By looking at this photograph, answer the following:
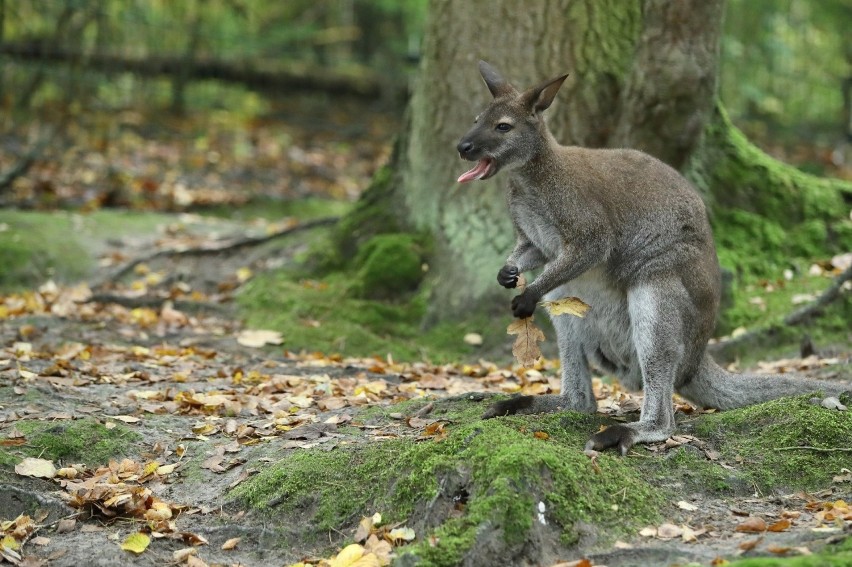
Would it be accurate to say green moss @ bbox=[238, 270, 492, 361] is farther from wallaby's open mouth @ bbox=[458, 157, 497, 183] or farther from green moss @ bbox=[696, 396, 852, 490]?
green moss @ bbox=[696, 396, 852, 490]

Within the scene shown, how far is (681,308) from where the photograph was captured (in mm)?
5766

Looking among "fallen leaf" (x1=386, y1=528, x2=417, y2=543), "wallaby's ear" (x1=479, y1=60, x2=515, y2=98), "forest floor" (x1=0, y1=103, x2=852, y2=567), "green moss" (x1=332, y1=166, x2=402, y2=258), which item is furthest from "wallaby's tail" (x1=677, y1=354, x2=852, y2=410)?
"green moss" (x1=332, y1=166, x2=402, y2=258)

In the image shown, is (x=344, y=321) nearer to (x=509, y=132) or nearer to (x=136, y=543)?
(x=509, y=132)

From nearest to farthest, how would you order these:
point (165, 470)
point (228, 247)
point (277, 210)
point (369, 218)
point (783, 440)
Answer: point (783, 440)
point (165, 470)
point (369, 218)
point (228, 247)
point (277, 210)

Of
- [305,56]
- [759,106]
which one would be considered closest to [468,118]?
[305,56]

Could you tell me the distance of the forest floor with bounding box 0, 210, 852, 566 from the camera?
459 cm

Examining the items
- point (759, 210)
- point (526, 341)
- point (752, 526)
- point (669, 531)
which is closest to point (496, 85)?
point (526, 341)

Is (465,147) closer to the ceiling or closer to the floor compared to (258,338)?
closer to the ceiling

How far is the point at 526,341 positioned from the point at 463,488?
132cm

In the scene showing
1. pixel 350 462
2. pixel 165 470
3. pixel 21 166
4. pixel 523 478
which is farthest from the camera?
pixel 21 166

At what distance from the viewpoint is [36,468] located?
5.31m

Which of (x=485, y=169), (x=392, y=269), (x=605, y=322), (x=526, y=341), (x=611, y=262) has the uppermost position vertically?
(x=485, y=169)

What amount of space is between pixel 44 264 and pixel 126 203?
3341 millimetres

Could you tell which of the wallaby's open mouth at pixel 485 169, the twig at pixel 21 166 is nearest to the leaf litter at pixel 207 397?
the wallaby's open mouth at pixel 485 169
